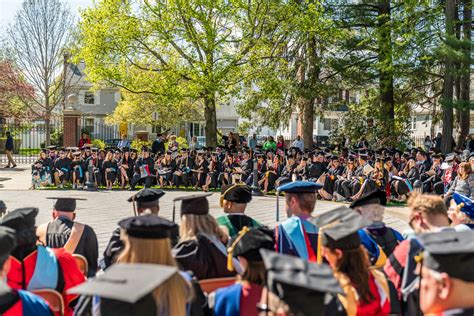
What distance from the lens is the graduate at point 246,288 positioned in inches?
128

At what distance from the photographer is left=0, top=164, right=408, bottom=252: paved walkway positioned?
11.6 m

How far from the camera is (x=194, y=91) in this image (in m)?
22.7

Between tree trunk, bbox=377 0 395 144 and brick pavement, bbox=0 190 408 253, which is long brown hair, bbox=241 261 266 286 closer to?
brick pavement, bbox=0 190 408 253

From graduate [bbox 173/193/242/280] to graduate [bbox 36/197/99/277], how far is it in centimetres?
133

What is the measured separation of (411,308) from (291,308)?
158cm

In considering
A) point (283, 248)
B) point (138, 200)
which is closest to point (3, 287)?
point (283, 248)

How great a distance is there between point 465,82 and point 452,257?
24.5m

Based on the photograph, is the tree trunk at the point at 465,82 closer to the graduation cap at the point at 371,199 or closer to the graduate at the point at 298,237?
the graduation cap at the point at 371,199

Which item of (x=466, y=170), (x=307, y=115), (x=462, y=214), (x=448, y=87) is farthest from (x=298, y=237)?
(x=307, y=115)

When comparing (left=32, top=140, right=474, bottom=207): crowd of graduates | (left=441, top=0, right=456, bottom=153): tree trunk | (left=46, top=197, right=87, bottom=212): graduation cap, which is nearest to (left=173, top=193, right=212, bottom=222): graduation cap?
(left=46, top=197, right=87, bottom=212): graduation cap

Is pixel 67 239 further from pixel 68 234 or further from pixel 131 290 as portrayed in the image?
pixel 131 290

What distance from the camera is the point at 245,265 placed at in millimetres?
3359

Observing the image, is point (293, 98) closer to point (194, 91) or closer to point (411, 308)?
point (194, 91)

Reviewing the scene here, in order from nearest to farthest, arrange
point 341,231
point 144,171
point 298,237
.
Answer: point 341,231 < point 298,237 < point 144,171
